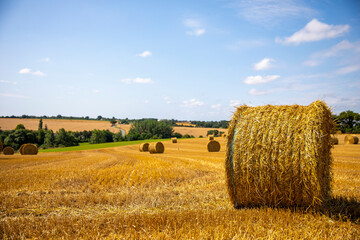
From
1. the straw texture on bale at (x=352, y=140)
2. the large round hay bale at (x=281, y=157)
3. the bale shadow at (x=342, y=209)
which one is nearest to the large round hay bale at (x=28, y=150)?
the large round hay bale at (x=281, y=157)

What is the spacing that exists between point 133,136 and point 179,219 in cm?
7182

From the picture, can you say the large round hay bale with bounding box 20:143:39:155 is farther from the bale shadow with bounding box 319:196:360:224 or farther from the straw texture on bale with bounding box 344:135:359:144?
the straw texture on bale with bounding box 344:135:359:144

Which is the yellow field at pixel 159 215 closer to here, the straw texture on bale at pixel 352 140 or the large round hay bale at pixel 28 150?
the large round hay bale at pixel 28 150

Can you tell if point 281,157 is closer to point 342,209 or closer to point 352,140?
point 342,209

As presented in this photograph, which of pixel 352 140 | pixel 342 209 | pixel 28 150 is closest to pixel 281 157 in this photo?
pixel 342 209

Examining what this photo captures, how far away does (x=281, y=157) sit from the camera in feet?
15.6

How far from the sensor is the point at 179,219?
4.18 m

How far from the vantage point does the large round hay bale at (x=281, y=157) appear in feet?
14.9

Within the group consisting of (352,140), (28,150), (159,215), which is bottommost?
(28,150)

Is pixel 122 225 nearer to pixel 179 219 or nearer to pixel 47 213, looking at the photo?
pixel 179 219

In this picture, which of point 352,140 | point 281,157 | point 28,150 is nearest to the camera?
point 281,157

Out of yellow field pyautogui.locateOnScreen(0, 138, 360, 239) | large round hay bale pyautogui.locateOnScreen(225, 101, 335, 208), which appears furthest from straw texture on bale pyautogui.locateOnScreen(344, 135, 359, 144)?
large round hay bale pyautogui.locateOnScreen(225, 101, 335, 208)

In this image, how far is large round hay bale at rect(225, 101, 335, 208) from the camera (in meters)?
4.55

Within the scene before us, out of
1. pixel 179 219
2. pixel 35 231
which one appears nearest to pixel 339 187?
pixel 179 219
